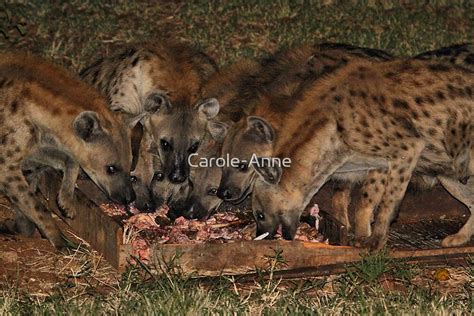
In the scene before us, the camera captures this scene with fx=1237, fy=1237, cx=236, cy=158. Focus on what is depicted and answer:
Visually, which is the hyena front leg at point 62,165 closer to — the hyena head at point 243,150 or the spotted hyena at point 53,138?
the spotted hyena at point 53,138

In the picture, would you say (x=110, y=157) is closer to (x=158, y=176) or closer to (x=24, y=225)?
(x=158, y=176)

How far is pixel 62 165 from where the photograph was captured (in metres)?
7.58

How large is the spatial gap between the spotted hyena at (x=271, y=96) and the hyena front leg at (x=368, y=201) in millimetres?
657

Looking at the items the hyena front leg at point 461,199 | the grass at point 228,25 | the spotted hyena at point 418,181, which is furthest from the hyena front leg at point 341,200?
the grass at point 228,25

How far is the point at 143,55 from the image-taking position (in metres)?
8.61

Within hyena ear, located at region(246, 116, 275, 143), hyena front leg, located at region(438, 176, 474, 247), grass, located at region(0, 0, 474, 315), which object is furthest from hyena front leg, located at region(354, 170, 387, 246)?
grass, located at region(0, 0, 474, 315)

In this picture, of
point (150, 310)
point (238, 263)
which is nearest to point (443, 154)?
point (238, 263)

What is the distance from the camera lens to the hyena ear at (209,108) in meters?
7.74

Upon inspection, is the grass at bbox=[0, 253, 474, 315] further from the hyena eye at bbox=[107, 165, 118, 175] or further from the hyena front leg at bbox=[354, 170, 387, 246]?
the hyena eye at bbox=[107, 165, 118, 175]

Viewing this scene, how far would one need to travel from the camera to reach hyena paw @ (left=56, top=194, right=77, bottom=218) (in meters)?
7.35

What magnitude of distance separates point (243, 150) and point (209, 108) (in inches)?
25.9

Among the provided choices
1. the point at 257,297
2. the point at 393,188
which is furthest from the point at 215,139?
the point at 257,297

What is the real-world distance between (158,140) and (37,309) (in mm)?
2332

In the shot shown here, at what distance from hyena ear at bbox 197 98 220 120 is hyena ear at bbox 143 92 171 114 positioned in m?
0.25
